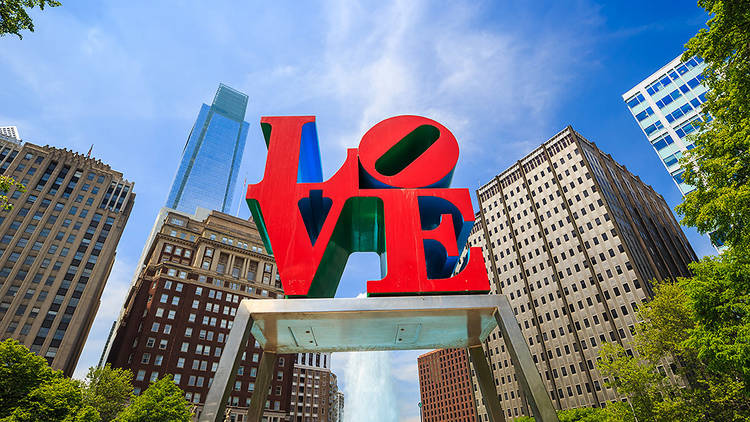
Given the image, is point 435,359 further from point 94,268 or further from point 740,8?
point 740,8

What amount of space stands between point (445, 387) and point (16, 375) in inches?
5613

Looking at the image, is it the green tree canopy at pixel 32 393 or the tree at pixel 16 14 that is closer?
the tree at pixel 16 14

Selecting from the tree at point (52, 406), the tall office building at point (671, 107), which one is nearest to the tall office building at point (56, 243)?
the tree at point (52, 406)

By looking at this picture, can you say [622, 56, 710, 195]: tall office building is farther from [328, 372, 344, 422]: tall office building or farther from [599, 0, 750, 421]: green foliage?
[328, 372, 344, 422]: tall office building

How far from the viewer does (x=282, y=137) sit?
38.3 ft

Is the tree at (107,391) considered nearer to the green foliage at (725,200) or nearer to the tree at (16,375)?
the tree at (16,375)

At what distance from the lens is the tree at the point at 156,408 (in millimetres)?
30703

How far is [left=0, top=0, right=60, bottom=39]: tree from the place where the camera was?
11375 mm

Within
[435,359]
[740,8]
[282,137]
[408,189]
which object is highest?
[435,359]

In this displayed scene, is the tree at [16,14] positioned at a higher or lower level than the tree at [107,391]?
higher

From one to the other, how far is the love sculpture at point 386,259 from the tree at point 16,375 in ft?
73.0

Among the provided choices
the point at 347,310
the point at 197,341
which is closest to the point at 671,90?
the point at 347,310

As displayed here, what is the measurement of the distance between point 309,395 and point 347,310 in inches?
4841

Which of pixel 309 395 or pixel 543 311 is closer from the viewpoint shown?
pixel 543 311
